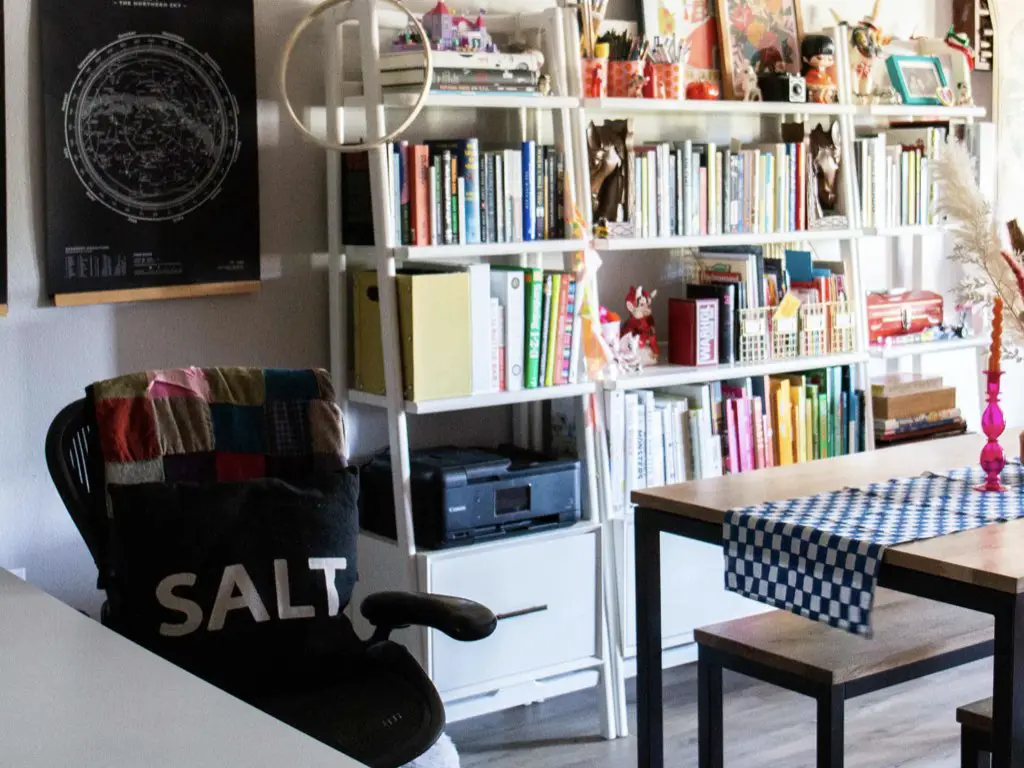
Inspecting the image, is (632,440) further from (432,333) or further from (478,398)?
(432,333)

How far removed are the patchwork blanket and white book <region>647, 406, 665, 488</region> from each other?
1350mm

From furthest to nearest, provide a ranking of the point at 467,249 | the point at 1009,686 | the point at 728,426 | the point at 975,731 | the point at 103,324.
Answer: the point at 728,426, the point at 467,249, the point at 103,324, the point at 975,731, the point at 1009,686

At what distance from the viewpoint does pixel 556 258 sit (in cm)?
388

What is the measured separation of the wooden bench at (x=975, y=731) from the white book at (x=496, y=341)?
131 centimetres

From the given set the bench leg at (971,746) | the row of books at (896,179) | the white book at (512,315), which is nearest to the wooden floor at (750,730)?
the bench leg at (971,746)

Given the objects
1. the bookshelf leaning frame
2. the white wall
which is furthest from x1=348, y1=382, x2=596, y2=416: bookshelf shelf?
the white wall

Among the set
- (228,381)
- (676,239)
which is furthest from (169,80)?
(676,239)

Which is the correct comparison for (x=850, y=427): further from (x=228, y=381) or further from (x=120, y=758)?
(x=120, y=758)

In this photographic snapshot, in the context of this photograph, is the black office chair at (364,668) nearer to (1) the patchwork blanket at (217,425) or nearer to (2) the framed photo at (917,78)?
(1) the patchwork blanket at (217,425)

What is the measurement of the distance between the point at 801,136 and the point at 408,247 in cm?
147

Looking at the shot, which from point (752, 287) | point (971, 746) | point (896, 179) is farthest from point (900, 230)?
point (971, 746)

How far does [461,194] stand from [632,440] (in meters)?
0.84

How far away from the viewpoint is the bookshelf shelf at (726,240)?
3.60m

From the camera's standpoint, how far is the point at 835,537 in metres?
2.38
